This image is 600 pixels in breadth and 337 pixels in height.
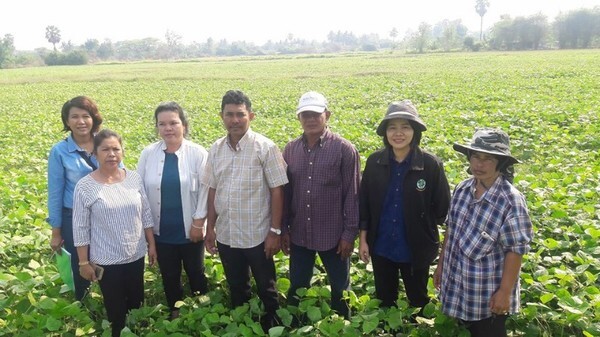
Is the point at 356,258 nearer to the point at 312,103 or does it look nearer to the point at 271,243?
the point at 271,243

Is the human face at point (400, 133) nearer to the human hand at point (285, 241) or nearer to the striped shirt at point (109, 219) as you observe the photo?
the human hand at point (285, 241)

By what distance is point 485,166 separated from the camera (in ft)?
8.19

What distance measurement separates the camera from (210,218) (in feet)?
10.6

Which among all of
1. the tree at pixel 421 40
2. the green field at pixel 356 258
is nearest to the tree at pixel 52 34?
the tree at pixel 421 40

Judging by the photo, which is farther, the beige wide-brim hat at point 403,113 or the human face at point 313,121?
the human face at point 313,121

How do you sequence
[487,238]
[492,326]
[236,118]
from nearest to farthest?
Answer: [487,238], [492,326], [236,118]

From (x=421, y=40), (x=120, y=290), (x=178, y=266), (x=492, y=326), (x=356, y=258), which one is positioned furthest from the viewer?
(x=421, y=40)

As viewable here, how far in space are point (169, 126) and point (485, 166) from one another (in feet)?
6.42

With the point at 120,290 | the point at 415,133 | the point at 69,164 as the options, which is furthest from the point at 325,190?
the point at 69,164

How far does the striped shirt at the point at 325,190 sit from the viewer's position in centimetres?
295

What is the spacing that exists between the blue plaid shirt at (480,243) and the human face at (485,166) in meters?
0.05

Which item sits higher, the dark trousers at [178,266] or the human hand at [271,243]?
the human hand at [271,243]

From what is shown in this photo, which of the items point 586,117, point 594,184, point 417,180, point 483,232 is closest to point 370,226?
point 417,180

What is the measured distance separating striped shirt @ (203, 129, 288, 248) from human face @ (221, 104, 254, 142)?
0.06m
